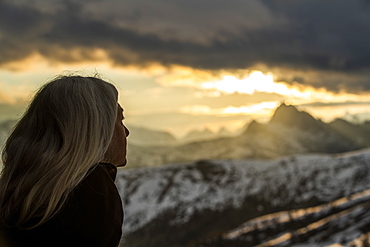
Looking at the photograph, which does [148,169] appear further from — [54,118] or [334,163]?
[54,118]

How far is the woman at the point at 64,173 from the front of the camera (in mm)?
3346

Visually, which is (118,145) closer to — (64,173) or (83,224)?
(64,173)

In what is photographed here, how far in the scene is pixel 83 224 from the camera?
334cm

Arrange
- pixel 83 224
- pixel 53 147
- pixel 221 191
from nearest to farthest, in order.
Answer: pixel 83 224
pixel 53 147
pixel 221 191

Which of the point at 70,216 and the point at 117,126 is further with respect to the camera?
the point at 117,126

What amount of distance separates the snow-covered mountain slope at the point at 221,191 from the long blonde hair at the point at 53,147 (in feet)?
199

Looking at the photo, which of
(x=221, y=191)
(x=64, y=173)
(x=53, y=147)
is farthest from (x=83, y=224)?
(x=221, y=191)

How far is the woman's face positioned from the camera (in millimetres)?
3824

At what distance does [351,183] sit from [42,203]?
79.5m

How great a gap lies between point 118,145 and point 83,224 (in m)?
0.77

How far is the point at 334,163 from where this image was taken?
3617 inches

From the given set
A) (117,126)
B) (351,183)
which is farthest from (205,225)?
(117,126)

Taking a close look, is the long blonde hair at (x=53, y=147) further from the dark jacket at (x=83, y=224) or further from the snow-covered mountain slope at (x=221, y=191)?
the snow-covered mountain slope at (x=221, y=191)

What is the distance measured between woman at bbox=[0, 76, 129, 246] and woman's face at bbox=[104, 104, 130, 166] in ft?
Answer: 0.04
